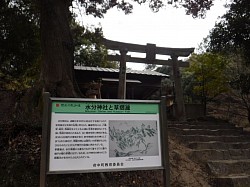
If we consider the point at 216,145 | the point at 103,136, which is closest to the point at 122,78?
the point at 216,145

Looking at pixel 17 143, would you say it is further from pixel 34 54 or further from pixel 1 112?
pixel 34 54

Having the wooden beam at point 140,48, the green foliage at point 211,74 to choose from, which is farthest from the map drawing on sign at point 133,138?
the green foliage at point 211,74

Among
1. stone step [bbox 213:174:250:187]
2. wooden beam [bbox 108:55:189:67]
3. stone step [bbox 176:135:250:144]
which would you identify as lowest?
stone step [bbox 213:174:250:187]

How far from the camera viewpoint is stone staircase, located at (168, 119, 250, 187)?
4257 mm

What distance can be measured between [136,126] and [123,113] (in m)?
0.24

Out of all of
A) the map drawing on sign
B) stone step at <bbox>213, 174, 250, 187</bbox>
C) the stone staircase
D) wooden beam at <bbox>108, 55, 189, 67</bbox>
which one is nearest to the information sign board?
the map drawing on sign

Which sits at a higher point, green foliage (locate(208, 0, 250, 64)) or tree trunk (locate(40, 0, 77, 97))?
green foliage (locate(208, 0, 250, 64))

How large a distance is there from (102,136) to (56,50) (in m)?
2.73

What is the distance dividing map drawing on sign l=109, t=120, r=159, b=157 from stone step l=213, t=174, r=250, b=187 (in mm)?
1832

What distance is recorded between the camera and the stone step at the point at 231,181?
4145 mm

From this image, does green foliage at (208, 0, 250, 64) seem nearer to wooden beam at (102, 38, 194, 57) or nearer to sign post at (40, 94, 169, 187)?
wooden beam at (102, 38, 194, 57)

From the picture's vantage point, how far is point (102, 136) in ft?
9.59

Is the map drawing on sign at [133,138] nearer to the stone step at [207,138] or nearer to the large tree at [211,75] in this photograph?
the stone step at [207,138]

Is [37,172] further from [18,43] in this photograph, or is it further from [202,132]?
[18,43]
